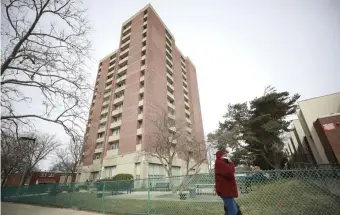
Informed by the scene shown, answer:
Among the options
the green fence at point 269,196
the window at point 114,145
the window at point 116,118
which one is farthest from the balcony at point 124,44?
the green fence at point 269,196

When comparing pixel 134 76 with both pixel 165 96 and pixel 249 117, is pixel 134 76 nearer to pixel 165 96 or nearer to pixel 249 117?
pixel 165 96

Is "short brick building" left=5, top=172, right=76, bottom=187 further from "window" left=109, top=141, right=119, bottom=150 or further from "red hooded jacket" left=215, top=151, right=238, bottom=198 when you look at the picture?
"red hooded jacket" left=215, top=151, right=238, bottom=198

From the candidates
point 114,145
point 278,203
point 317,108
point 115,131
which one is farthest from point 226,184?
point 115,131

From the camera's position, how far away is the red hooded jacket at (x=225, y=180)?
3.93 meters

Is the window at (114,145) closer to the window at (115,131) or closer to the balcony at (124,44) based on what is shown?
the window at (115,131)

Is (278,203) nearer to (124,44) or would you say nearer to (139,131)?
(139,131)

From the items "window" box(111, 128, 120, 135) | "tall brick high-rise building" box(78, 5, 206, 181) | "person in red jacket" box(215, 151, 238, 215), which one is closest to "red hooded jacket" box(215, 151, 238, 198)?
"person in red jacket" box(215, 151, 238, 215)

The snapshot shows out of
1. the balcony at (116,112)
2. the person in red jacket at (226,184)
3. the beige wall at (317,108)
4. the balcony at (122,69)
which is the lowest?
the person in red jacket at (226,184)

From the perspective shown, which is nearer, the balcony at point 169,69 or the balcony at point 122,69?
the balcony at point 122,69

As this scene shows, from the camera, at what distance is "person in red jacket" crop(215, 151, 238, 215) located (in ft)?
12.9

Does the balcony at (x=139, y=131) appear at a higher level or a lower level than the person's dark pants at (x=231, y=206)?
higher

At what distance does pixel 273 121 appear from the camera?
75.1 feet

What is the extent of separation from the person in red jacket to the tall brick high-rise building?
24951mm

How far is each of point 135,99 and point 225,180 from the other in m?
31.6
